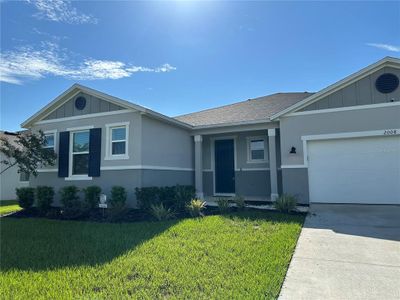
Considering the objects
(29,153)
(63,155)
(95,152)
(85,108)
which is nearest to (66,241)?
(95,152)

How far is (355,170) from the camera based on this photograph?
981 cm

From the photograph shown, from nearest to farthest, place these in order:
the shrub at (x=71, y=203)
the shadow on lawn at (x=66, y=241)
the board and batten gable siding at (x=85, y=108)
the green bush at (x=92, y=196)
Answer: the shadow on lawn at (x=66, y=241), the shrub at (x=71, y=203), the green bush at (x=92, y=196), the board and batten gable siding at (x=85, y=108)

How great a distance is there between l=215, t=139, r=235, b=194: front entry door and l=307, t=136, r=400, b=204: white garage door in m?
4.03

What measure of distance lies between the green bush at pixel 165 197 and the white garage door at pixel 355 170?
458cm

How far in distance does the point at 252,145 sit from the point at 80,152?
750 centimetres

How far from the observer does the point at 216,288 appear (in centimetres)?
367

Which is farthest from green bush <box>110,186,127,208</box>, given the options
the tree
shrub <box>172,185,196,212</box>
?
the tree

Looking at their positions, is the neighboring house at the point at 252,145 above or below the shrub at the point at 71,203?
above

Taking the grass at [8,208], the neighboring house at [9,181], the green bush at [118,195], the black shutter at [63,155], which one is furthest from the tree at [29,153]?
→ the neighboring house at [9,181]

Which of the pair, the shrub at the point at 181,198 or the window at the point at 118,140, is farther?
the window at the point at 118,140

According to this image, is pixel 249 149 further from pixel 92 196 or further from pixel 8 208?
pixel 8 208

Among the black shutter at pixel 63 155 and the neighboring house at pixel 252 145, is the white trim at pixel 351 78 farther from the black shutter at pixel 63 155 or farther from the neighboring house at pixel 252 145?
the black shutter at pixel 63 155

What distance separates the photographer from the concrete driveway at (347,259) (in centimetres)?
364

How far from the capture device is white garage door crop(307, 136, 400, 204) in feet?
30.9
